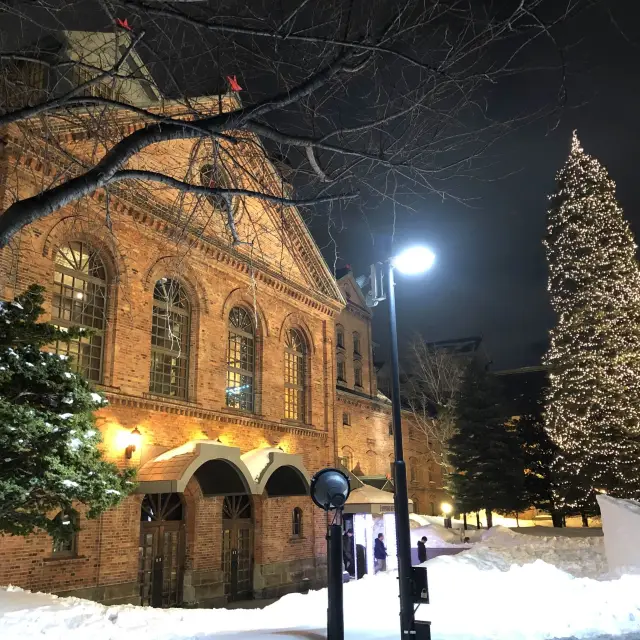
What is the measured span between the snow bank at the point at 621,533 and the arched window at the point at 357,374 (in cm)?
2243

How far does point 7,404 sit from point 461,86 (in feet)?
23.5

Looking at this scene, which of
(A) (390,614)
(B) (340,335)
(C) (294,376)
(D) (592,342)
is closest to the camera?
(A) (390,614)

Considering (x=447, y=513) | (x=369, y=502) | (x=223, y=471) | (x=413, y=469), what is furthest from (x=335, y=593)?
(x=413, y=469)

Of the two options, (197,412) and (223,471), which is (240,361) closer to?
(197,412)

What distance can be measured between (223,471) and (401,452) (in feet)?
29.7

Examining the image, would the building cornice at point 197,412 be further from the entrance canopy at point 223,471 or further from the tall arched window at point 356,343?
the tall arched window at point 356,343

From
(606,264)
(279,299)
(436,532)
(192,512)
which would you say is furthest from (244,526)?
(606,264)

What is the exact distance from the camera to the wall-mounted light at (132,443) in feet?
47.4

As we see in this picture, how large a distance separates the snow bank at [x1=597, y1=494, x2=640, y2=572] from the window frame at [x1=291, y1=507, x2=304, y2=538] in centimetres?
A: 945

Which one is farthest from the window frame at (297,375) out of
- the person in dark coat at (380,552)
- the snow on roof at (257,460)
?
the person in dark coat at (380,552)

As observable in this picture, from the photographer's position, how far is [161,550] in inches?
604

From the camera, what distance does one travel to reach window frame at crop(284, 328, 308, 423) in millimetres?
21734

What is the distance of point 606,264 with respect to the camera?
1011 inches

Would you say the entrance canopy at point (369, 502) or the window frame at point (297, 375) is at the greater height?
the window frame at point (297, 375)
